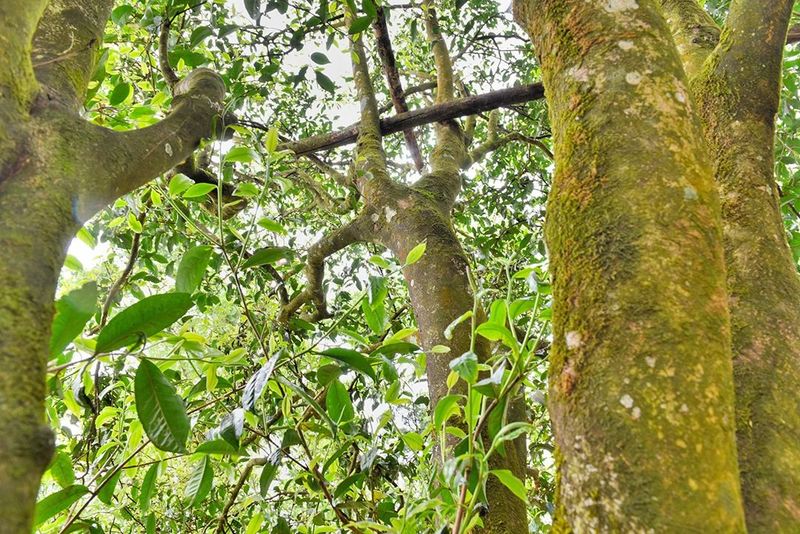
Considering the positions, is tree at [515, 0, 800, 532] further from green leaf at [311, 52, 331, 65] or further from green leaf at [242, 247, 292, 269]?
green leaf at [311, 52, 331, 65]

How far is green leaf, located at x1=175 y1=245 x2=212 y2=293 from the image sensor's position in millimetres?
948

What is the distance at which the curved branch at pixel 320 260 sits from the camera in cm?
213

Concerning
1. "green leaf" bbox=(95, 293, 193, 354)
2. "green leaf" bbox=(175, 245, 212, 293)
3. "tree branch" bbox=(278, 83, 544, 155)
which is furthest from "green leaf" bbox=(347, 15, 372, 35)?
"green leaf" bbox=(95, 293, 193, 354)

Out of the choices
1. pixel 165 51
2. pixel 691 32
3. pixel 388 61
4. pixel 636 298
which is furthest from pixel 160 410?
pixel 388 61

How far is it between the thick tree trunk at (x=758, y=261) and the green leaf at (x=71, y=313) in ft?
2.62

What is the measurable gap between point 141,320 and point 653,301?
61cm

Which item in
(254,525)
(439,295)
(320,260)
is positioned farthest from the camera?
(320,260)

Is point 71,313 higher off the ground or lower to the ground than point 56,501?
higher

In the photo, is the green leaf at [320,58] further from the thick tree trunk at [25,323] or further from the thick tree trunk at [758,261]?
the thick tree trunk at [25,323]

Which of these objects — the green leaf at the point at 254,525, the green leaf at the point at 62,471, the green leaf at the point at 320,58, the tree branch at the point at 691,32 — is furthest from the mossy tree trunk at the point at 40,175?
the tree branch at the point at 691,32

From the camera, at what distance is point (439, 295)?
157 centimetres

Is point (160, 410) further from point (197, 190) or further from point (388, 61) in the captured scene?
point (388, 61)

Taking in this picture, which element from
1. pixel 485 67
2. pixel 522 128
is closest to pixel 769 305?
pixel 522 128

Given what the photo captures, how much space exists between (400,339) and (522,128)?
3569 mm
